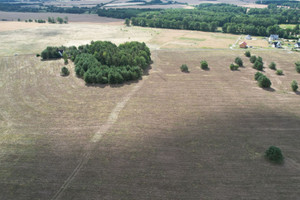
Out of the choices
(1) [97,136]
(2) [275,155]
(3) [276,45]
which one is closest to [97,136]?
(1) [97,136]

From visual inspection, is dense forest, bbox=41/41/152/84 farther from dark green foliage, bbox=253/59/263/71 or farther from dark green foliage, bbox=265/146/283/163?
dark green foliage, bbox=265/146/283/163

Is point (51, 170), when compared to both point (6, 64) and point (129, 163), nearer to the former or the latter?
point (129, 163)

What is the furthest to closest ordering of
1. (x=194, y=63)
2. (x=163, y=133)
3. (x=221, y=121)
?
Result: (x=194, y=63) → (x=221, y=121) → (x=163, y=133)

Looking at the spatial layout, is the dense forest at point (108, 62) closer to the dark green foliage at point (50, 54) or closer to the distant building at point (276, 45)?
the dark green foliage at point (50, 54)

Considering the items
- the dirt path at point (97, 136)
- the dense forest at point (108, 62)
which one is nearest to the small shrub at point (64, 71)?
the dense forest at point (108, 62)

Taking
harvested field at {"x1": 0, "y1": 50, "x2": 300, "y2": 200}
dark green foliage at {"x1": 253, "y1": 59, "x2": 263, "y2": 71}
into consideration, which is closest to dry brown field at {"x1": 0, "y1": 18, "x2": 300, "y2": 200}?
harvested field at {"x1": 0, "y1": 50, "x2": 300, "y2": 200}

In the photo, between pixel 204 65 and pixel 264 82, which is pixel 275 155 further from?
pixel 204 65

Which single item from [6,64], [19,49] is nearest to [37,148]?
[6,64]
